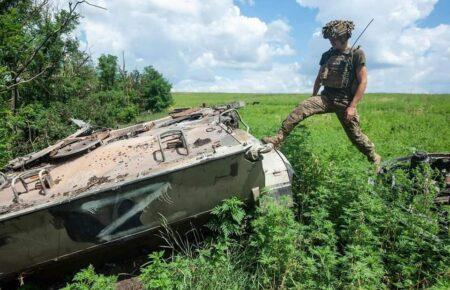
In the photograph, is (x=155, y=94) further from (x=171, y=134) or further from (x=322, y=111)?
(x=171, y=134)

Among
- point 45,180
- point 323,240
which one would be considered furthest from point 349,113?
point 45,180

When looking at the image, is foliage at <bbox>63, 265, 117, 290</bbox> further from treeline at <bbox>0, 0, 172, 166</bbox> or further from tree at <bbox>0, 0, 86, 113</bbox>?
tree at <bbox>0, 0, 86, 113</bbox>

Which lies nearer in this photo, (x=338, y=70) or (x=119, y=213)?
(x=119, y=213)

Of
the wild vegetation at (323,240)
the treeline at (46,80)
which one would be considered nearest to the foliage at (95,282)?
the wild vegetation at (323,240)

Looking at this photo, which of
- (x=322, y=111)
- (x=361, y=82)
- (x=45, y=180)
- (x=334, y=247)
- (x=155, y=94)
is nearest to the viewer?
(x=334, y=247)

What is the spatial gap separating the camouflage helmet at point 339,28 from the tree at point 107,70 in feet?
78.2

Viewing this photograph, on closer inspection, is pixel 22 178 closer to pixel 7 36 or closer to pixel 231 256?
pixel 231 256

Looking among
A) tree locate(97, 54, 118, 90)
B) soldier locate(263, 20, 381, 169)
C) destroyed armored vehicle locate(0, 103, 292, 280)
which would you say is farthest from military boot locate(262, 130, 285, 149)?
tree locate(97, 54, 118, 90)

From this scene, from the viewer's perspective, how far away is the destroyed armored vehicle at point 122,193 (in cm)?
405

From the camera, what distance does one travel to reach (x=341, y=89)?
631 centimetres

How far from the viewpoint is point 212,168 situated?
14.0 ft

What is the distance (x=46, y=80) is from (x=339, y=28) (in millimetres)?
16357

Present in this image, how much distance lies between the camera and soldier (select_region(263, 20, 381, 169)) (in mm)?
6133

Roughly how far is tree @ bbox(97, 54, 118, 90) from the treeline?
6 cm
